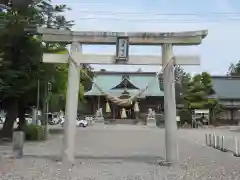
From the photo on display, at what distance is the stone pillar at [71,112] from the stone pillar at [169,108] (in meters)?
3.14

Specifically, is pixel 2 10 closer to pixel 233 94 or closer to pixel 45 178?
pixel 45 178

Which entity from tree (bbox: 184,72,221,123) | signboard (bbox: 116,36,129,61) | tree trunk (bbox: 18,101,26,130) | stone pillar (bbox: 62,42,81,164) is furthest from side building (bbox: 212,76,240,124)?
stone pillar (bbox: 62,42,81,164)

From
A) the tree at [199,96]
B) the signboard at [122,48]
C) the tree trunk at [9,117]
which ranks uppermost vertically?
the tree at [199,96]

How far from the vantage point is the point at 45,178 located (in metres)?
10.9

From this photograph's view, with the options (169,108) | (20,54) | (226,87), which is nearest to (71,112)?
(169,108)

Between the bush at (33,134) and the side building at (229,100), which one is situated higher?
the side building at (229,100)

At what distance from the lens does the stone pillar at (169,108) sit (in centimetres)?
1411

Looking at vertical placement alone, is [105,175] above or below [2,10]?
below

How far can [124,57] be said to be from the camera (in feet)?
A: 46.9

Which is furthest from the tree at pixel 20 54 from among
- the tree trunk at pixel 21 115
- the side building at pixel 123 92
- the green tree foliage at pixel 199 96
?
the green tree foliage at pixel 199 96

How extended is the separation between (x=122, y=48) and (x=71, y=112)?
287cm

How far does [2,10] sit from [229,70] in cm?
8707

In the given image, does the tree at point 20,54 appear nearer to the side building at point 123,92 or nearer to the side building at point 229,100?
the side building at point 123,92

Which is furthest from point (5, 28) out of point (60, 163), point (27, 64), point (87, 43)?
point (60, 163)
